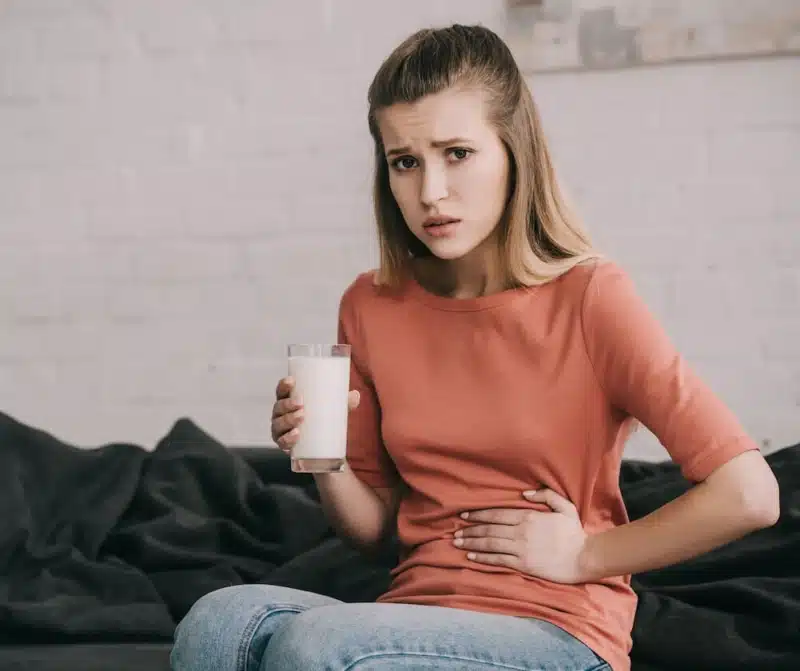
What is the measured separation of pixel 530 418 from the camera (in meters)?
1.30

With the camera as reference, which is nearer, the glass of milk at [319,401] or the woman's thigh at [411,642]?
the woman's thigh at [411,642]

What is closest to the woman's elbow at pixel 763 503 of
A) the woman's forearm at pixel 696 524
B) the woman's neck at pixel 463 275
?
the woman's forearm at pixel 696 524

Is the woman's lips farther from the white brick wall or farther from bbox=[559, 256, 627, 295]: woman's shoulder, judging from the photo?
the white brick wall

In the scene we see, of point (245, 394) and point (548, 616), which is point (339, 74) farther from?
point (548, 616)

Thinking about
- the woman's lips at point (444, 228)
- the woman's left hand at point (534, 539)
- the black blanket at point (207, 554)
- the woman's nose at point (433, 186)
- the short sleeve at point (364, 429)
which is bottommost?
the black blanket at point (207, 554)

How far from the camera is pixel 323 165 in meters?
2.47

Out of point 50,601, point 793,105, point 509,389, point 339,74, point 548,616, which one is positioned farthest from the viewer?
point 339,74

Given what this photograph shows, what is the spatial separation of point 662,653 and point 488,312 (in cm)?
50

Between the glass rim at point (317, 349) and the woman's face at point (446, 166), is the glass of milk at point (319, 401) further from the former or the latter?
the woman's face at point (446, 166)

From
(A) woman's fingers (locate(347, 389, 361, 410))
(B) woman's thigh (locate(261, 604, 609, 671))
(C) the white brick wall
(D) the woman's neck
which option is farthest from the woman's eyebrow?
(C) the white brick wall

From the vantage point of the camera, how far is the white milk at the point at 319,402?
1.25m

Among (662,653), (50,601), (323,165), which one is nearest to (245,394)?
(323,165)

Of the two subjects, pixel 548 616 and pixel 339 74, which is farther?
pixel 339 74

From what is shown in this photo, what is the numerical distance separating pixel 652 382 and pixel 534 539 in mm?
225
